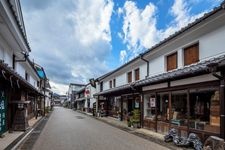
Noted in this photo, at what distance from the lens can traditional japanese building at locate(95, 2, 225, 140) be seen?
10.7 meters

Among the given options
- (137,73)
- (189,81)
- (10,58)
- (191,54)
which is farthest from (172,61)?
(10,58)

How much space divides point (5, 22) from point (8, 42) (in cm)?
450

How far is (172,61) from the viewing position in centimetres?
1614

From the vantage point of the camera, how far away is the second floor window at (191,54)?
13613mm

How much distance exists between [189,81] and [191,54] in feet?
6.79

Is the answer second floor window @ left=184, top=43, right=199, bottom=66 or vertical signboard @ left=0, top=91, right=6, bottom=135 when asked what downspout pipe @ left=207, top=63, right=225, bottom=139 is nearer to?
second floor window @ left=184, top=43, right=199, bottom=66

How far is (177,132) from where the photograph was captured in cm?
1333

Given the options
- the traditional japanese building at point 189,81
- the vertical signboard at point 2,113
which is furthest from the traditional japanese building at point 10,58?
the traditional japanese building at point 189,81

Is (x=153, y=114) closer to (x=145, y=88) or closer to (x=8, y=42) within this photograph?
(x=145, y=88)

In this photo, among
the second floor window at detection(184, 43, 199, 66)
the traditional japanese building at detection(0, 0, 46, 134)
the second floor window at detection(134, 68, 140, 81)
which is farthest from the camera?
the second floor window at detection(134, 68, 140, 81)

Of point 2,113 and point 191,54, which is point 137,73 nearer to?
point 191,54

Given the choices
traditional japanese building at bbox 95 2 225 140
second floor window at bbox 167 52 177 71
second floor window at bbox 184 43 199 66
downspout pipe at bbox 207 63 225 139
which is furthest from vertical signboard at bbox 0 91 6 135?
downspout pipe at bbox 207 63 225 139

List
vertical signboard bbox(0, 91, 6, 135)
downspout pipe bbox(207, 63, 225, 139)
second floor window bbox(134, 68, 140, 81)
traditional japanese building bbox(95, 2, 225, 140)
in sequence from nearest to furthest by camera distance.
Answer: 1. downspout pipe bbox(207, 63, 225, 139)
2. traditional japanese building bbox(95, 2, 225, 140)
3. vertical signboard bbox(0, 91, 6, 135)
4. second floor window bbox(134, 68, 140, 81)

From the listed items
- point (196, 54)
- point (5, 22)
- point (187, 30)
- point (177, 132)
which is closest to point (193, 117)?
point (177, 132)
